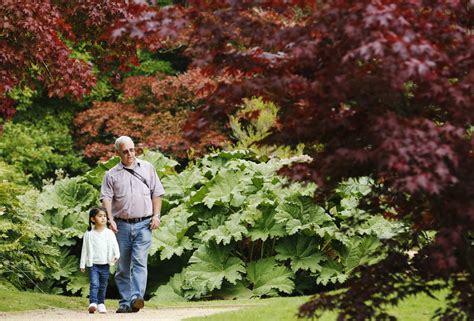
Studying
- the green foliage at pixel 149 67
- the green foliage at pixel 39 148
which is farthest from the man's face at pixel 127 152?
the green foliage at pixel 149 67

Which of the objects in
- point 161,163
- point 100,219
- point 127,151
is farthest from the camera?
point 161,163

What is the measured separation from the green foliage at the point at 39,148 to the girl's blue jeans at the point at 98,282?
560 inches

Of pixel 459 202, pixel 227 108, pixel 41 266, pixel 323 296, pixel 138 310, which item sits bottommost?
pixel 41 266

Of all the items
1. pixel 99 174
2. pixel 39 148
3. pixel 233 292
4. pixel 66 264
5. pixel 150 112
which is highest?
pixel 99 174

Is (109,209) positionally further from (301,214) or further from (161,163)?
(161,163)

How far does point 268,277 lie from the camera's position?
11.9 meters

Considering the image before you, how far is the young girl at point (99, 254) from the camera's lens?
9.51m

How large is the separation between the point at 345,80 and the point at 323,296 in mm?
1344

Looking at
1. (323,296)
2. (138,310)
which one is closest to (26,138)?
(138,310)

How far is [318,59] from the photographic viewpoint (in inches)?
187

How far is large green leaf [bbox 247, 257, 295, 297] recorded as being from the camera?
460 inches

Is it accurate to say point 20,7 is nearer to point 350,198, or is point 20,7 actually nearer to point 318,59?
point 318,59

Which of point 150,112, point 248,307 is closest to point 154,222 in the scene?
point 248,307

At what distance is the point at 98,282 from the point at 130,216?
2.85 feet
